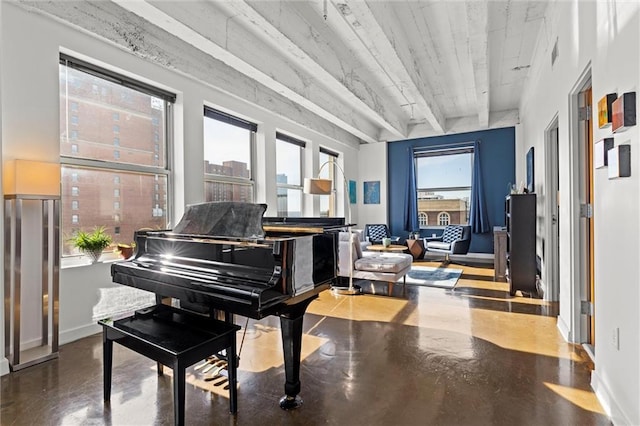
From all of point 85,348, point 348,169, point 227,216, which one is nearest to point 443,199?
point 348,169

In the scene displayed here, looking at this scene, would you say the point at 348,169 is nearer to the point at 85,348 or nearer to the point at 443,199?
the point at 443,199

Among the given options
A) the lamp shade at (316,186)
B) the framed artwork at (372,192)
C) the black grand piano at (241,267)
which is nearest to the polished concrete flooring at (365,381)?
the black grand piano at (241,267)

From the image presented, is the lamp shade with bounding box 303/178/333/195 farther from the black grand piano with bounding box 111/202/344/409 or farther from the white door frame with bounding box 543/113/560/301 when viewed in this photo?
the white door frame with bounding box 543/113/560/301

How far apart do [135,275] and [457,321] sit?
3034 millimetres

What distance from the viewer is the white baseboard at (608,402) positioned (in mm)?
1752

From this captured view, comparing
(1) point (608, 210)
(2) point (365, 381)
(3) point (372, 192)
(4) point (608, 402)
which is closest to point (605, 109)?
(1) point (608, 210)

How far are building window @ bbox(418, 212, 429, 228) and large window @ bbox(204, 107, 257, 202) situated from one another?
15.3 ft

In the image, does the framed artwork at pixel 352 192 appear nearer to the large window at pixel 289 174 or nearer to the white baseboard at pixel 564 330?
the large window at pixel 289 174

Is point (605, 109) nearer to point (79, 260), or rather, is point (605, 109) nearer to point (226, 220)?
point (226, 220)

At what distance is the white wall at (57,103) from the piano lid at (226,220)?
54.8 inches

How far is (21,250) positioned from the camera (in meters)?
2.61

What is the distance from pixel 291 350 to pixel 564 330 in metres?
2.62

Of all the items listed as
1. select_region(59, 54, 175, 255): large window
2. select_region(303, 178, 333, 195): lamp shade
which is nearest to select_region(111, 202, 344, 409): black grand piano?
select_region(59, 54, 175, 255): large window

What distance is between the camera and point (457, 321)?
3.51 meters
